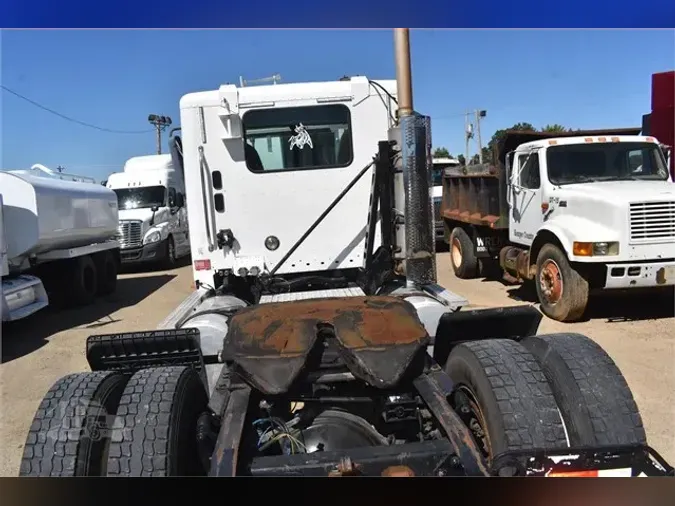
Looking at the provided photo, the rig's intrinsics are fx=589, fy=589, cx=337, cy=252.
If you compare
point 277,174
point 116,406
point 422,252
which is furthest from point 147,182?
point 116,406

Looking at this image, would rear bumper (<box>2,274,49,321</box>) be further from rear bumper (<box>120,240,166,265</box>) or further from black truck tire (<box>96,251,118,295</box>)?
rear bumper (<box>120,240,166,265</box>)

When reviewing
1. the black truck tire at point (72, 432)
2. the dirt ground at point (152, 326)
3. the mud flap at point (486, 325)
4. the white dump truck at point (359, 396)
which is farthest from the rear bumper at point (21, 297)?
the mud flap at point (486, 325)

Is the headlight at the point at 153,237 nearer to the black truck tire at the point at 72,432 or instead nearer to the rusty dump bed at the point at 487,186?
the rusty dump bed at the point at 487,186


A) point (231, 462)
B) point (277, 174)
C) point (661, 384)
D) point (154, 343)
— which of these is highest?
point (277, 174)

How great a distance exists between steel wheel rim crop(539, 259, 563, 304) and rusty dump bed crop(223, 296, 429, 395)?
544 centimetres

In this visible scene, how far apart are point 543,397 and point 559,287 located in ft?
18.7

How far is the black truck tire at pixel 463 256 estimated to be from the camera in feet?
38.9

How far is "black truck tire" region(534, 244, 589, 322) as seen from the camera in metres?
7.52

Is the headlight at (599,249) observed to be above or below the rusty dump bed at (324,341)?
below

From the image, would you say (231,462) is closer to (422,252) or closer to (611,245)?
(422,252)

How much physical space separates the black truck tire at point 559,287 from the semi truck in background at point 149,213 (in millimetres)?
10125

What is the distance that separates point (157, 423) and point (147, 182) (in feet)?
50.8

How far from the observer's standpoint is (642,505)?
2.25 meters

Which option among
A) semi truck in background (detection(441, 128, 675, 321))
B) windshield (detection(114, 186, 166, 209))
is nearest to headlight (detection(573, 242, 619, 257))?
semi truck in background (detection(441, 128, 675, 321))
